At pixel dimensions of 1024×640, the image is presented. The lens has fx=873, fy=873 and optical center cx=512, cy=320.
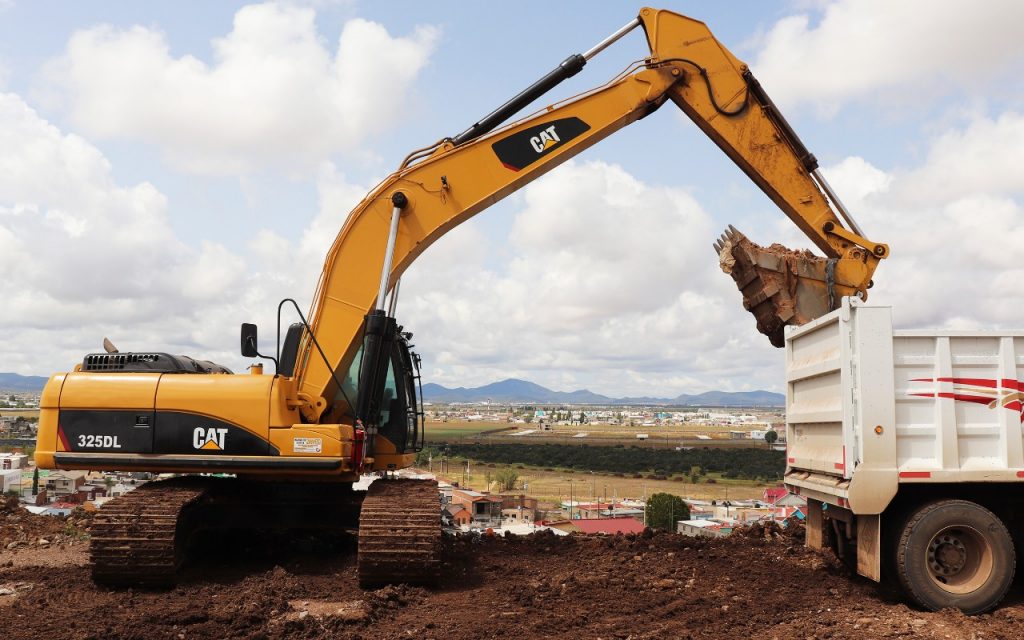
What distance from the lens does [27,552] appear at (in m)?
10.5

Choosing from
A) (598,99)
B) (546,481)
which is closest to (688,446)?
(546,481)

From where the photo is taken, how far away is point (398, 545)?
811 centimetres

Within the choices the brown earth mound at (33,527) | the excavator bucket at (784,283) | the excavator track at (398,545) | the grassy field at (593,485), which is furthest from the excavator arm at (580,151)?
the grassy field at (593,485)

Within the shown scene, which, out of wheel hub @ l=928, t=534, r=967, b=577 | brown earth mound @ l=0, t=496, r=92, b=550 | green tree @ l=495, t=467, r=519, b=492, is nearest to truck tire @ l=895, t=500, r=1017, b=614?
wheel hub @ l=928, t=534, r=967, b=577

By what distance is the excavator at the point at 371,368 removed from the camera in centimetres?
855

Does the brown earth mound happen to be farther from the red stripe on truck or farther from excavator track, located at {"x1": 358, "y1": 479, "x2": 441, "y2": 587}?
the red stripe on truck

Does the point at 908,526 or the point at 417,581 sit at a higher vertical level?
the point at 908,526

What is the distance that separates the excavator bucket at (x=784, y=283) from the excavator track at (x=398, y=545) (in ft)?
14.4

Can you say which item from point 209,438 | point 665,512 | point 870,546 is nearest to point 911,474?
point 870,546

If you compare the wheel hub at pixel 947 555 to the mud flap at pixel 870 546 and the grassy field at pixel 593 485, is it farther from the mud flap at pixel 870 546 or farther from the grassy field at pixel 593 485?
the grassy field at pixel 593 485

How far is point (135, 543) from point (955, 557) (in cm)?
737

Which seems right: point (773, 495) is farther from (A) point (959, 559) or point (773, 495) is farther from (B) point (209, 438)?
(B) point (209, 438)

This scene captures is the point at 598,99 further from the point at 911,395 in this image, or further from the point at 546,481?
the point at 546,481

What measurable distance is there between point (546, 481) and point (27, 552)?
7051 cm
